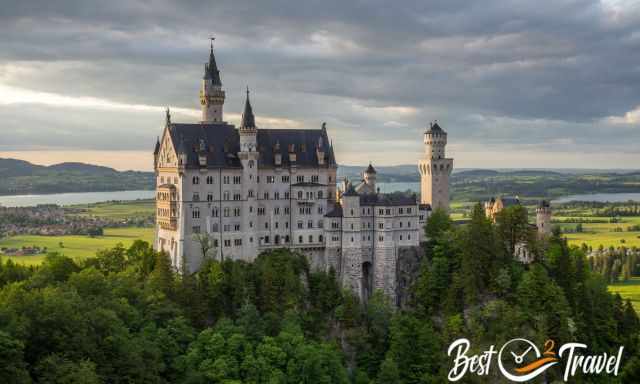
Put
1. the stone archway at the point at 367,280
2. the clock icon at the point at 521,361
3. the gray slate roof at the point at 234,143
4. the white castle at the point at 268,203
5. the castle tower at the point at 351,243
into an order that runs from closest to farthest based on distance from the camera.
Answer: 1. the clock icon at the point at 521,361
2. the white castle at the point at 268,203
3. the gray slate roof at the point at 234,143
4. the castle tower at the point at 351,243
5. the stone archway at the point at 367,280

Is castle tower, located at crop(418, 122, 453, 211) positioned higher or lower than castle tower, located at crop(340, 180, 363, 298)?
higher

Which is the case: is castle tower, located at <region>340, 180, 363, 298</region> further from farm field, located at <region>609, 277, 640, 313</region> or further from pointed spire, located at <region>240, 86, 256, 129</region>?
farm field, located at <region>609, 277, 640, 313</region>

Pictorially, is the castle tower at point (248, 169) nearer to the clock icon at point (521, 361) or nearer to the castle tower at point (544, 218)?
the clock icon at point (521, 361)

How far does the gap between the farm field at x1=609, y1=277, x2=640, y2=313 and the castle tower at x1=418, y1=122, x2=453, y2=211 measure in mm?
61911

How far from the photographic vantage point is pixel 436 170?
116062 millimetres

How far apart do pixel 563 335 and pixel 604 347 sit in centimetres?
991

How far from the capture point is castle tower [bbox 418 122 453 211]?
380ft

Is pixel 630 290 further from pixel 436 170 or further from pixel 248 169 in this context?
pixel 248 169

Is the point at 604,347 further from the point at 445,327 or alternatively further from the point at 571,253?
the point at 445,327

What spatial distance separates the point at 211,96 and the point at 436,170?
37.7m

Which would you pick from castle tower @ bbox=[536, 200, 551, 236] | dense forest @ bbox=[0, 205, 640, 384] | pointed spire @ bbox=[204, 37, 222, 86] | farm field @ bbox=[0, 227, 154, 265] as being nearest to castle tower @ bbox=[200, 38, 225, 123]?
pointed spire @ bbox=[204, 37, 222, 86]

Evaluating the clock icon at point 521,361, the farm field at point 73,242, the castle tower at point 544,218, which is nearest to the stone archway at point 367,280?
the clock icon at point 521,361

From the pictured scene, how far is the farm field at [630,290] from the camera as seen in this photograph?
156750mm

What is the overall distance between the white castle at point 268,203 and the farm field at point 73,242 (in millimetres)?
50931
